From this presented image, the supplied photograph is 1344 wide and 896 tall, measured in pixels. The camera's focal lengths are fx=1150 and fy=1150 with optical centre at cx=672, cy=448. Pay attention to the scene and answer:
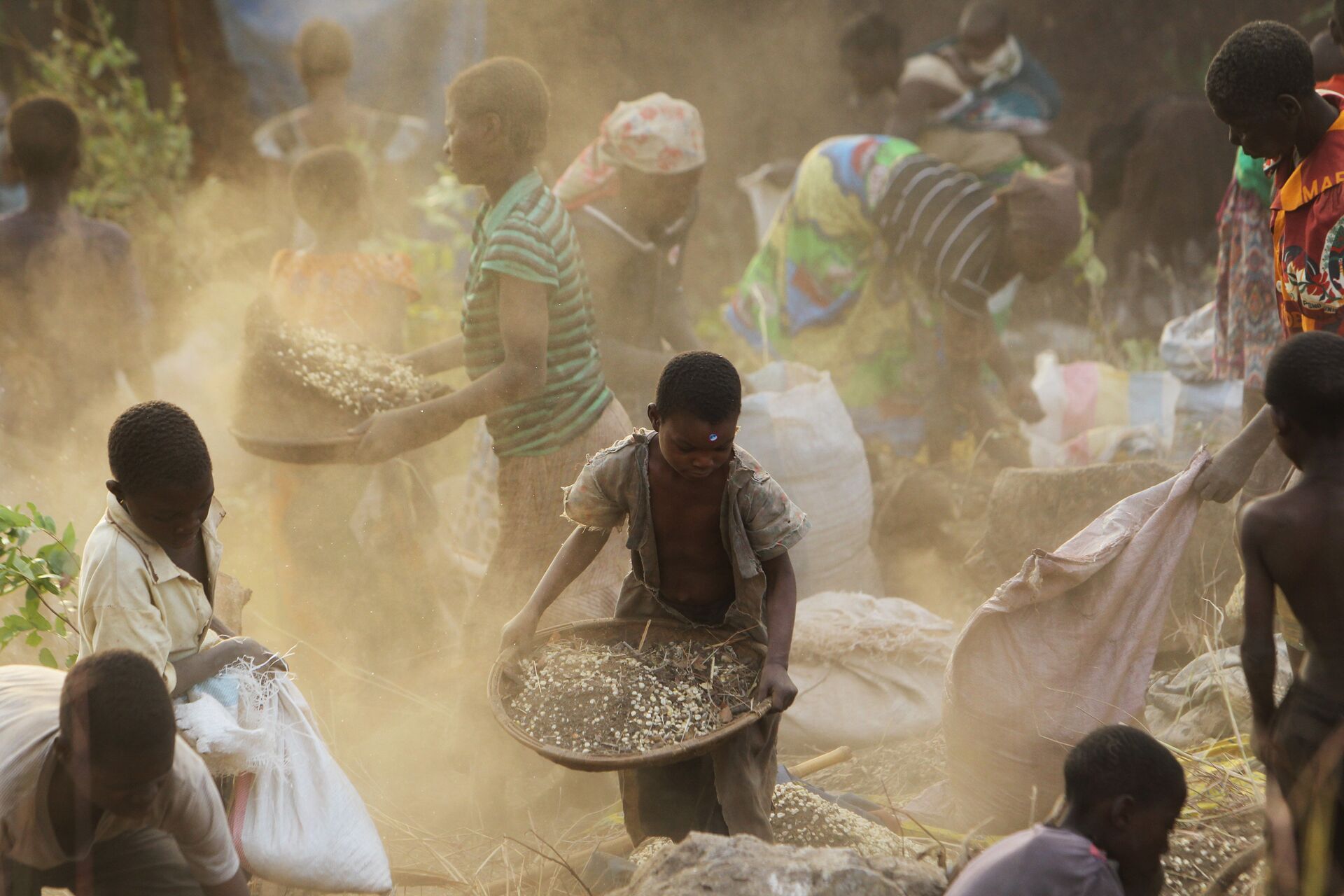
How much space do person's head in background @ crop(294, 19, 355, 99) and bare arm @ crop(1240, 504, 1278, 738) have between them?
22.2ft

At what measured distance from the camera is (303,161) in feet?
15.8

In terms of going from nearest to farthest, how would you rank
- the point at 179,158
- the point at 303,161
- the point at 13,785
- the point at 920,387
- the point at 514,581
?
the point at 13,785, the point at 514,581, the point at 303,161, the point at 920,387, the point at 179,158

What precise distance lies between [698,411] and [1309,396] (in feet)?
3.95

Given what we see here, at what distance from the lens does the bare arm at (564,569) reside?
2.85 metres

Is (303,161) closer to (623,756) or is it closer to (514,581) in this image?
(514,581)

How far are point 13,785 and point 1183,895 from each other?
2.45 metres

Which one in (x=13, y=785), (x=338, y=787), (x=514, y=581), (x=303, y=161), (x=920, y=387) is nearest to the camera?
(x=13, y=785)

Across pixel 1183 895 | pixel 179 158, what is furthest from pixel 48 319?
pixel 1183 895

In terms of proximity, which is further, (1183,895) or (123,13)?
(123,13)

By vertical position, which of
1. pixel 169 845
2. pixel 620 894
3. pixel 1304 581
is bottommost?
pixel 620 894

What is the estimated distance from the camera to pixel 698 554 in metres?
2.84

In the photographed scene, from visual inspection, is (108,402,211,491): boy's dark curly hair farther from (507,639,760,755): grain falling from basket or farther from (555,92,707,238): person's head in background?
(555,92,707,238): person's head in background

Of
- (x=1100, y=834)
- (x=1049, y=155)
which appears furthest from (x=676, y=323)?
(x=1049, y=155)

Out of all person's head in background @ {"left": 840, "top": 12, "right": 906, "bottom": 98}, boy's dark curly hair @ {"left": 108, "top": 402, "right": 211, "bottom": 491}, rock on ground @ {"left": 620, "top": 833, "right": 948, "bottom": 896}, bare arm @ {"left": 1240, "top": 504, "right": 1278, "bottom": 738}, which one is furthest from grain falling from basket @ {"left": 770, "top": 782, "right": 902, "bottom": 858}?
person's head in background @ {"left": 840, "top": 12, "right": 906, "bottom": 98}
